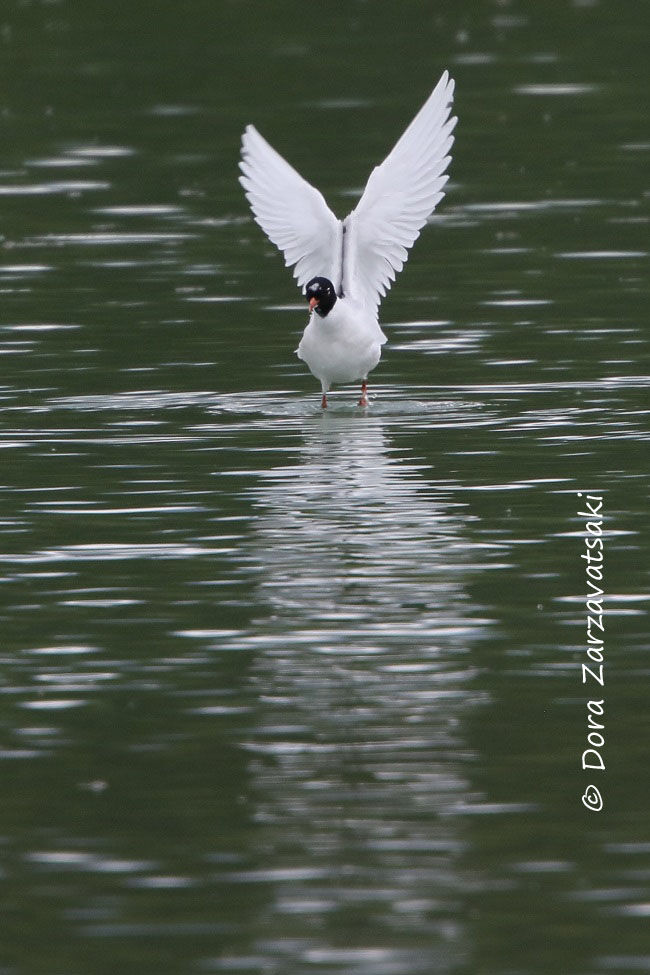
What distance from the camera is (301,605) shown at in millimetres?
13234

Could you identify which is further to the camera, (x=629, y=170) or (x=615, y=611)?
(x=629, y=170)

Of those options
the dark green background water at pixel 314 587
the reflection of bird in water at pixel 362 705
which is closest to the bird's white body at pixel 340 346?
the dark green background water at pixel 314 587

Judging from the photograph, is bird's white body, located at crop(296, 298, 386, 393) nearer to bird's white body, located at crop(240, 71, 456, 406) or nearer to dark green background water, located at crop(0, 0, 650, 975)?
bird's white body, located at crop(240, 71, 456, 406)

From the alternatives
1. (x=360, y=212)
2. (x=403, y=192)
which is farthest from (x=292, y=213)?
(x=403, y=192)

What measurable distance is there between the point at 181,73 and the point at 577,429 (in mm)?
22536

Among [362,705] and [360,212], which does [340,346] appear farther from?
[362,705]

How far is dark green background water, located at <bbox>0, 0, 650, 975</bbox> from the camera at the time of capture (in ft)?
30.8

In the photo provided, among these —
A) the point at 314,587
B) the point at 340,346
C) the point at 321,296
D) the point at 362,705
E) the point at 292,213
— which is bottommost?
the point at 362,705

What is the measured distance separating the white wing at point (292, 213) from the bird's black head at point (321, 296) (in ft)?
2.36

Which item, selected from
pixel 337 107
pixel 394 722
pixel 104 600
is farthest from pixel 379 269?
pixel 337 107

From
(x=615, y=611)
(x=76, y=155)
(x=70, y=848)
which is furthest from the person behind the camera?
(x=76, y=155)

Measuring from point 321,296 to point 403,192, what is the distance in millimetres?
1304

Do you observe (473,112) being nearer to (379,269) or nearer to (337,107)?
(337,107)

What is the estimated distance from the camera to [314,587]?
1361 centimetres
